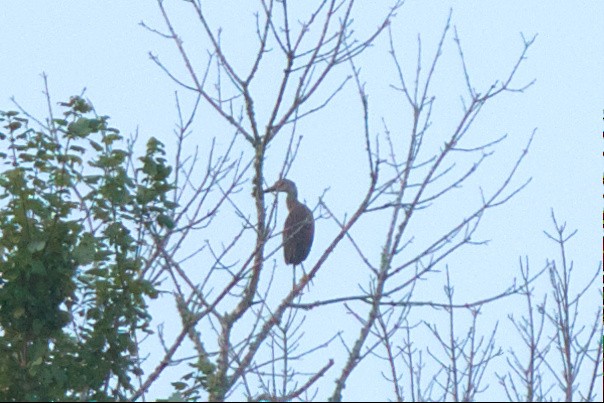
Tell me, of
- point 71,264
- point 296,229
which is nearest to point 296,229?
point 296,229

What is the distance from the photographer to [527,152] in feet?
20.8

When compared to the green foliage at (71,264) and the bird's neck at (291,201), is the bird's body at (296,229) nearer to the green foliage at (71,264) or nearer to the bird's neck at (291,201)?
the bird's neck at (291,201)

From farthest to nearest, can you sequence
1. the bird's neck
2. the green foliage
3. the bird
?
1. the bird's neck
2. the bird
3. the green foliage

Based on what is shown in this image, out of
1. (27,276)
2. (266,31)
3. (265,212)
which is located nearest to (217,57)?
(266,31)

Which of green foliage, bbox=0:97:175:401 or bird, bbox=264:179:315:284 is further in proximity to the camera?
bird, bbox=264:179:315:284

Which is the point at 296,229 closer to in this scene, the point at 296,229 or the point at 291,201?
the point at 296,229

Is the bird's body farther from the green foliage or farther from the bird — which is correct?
the green foliage

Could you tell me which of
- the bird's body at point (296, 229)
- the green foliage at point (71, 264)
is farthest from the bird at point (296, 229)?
the green foliage at point (71, 264)

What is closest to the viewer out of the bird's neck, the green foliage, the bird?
the green foliage

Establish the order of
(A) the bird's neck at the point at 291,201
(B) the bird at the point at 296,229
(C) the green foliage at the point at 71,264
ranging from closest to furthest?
1. (C) the green foliage at the point at 71,264
2. (B) the bird at the point at 296,229
3. (A) the bird's neck at the point at 291,201

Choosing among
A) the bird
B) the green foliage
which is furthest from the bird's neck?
the green foliage

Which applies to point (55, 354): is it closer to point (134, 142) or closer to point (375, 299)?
point (134, 142)

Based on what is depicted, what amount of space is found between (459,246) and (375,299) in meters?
0.55

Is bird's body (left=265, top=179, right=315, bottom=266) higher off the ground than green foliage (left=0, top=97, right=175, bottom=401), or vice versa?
bird's body (left=265, top=179, right=315, bottom=266)
